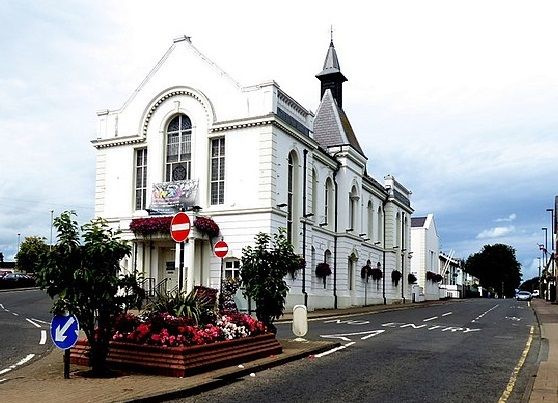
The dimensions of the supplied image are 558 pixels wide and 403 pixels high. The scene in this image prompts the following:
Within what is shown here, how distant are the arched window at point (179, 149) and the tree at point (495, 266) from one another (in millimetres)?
99932

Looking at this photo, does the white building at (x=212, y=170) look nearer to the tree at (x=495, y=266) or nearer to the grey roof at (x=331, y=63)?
the grey roof at (x=331, y=63)

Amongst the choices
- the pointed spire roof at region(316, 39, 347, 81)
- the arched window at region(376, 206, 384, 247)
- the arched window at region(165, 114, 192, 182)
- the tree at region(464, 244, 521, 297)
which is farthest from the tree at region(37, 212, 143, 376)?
the tree at region(464, 244, 521, 297)

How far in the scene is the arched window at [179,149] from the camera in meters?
34.2

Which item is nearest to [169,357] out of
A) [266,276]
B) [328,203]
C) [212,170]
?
[266,276]

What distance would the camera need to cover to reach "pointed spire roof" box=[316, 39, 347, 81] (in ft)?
160

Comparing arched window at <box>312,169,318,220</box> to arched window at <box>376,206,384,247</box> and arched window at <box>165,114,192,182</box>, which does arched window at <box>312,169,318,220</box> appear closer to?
arched window at <box>165,114,192,182</box>

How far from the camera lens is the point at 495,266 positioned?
122625 millimetres

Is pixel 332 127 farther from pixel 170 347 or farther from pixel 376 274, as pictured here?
pixel 170 347

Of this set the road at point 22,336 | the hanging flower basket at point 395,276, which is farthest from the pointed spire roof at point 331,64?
the road at point 22,336

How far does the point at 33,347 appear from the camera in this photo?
15617 mm

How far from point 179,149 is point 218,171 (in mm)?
2663

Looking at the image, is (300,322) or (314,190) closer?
(300,322)

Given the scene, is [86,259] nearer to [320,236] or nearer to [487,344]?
[487,344]

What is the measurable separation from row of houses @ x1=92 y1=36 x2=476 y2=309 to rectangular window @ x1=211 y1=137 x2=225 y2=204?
2.0 inches
